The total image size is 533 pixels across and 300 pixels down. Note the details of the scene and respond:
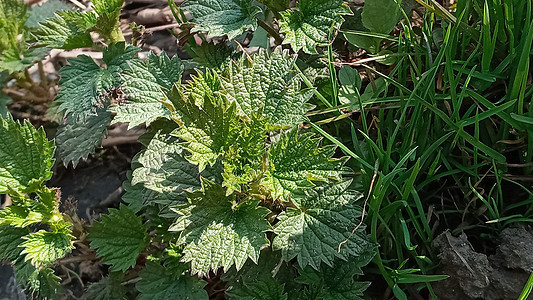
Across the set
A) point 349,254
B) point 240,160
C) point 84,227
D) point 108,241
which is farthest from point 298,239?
point 84,227

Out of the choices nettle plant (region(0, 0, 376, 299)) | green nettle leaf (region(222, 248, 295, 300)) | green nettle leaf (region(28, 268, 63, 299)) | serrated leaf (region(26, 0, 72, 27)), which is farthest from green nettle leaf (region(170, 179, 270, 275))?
serrated leaf (region(26, 0, 72, 27))

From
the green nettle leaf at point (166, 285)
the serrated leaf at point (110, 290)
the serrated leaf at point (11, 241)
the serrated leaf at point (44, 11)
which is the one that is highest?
the serrated leaf at point (44, 11)

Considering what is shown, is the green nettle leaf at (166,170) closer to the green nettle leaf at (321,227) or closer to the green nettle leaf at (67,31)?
the green nettle leaf at (321,227)

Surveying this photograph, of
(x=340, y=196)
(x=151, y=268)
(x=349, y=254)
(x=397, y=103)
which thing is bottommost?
(x=151, y=268)

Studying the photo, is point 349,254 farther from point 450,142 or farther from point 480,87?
point 480,87

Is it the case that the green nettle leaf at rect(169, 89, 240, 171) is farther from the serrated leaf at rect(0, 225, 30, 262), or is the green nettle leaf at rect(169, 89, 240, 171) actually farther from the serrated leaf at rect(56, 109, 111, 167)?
the serrated leaf at rect(0, 225, 30, 262)

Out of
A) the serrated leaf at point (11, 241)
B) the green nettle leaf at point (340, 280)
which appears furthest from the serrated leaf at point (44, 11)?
the green nettle leaf at point (340, 280)
